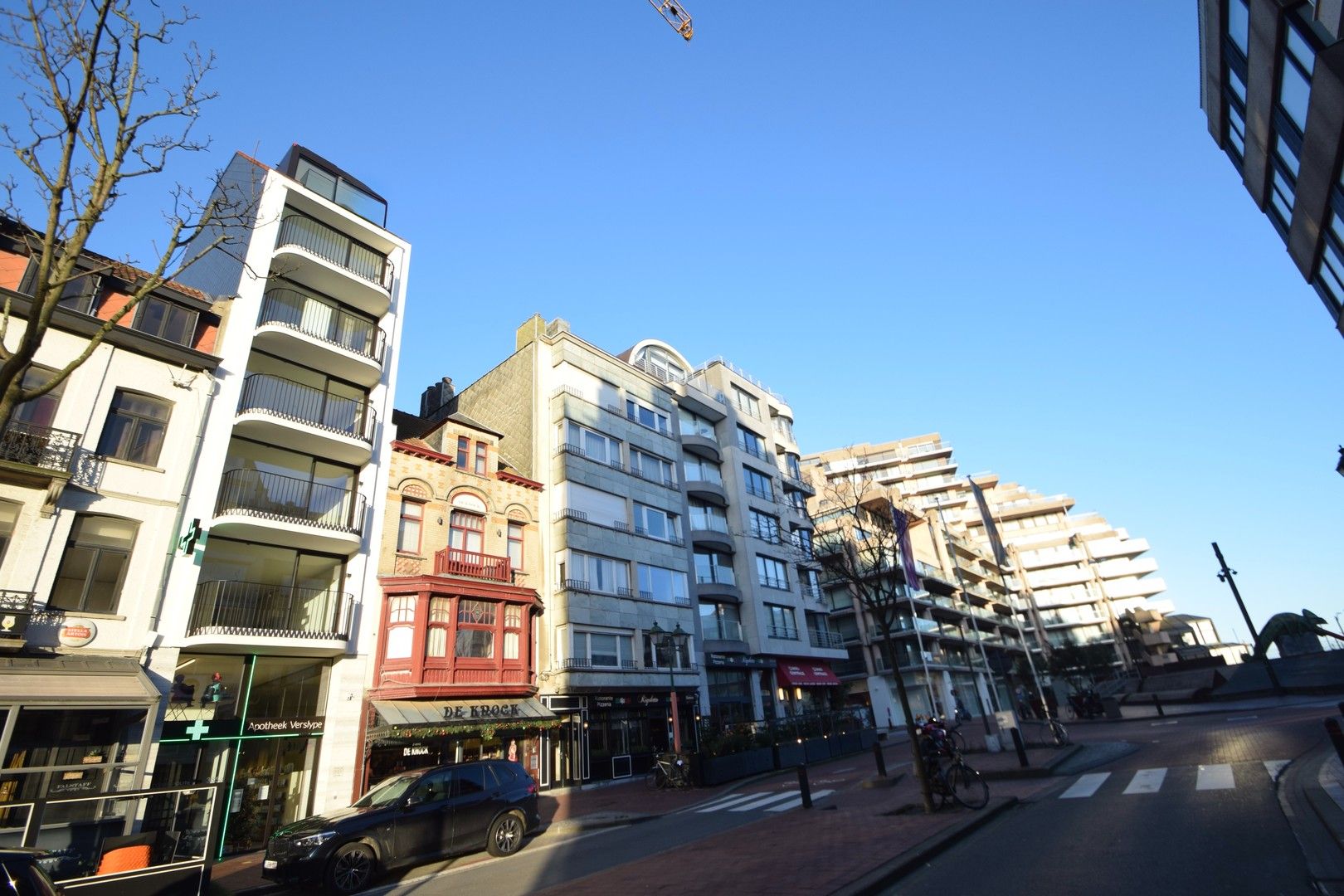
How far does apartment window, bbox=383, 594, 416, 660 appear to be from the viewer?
20.1 meters

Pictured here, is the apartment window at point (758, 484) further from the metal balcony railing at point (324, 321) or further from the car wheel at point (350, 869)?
the car wheel at point (350, 869)

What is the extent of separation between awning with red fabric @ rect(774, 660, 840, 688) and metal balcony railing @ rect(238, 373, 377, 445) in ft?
79.9

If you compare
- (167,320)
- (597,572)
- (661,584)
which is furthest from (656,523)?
(167,320)

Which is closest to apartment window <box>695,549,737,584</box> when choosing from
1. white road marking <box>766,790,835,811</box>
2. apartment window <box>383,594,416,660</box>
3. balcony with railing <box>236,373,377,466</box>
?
apartment window <box>383,594,416,660</box>

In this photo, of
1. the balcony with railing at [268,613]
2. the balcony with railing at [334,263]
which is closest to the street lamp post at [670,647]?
the balcony with railing at [268,613]

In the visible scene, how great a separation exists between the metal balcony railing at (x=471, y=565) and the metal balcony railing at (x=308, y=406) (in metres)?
4.61

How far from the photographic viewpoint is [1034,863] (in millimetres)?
7355

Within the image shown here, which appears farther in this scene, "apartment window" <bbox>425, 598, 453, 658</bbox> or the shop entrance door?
"apartment window" <bbox>425, 598, 453, 658</bbox>

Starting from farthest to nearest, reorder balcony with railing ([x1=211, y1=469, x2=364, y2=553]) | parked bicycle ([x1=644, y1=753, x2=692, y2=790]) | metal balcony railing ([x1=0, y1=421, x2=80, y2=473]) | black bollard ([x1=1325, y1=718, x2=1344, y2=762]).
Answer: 1. parked bicycle ([x1=644, y1=753, x2=692, y2=790])
2. balcony with railing ([x1=211, y1=469, x2=364, y2=553])
3. metal balcony railing ([x1=0, y1=421, x2=80, y2=473])
4. black bollard ([x1=1325, y1=718, x2=1344, y2=762])

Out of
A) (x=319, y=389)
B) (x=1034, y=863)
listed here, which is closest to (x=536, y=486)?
(x=319, y=389)

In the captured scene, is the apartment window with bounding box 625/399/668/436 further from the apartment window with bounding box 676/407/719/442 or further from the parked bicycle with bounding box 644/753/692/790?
the parked bicycle with bounding box 644/753/692/790

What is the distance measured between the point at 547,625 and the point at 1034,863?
19969 millimetres

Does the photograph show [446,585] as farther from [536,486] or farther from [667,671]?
[667,671]

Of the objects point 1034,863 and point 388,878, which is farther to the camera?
point 388,878
